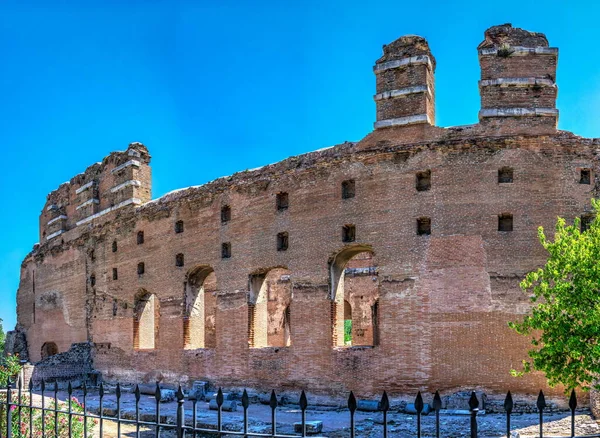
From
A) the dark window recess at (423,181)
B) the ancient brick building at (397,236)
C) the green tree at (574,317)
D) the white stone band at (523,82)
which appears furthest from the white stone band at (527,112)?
the green tree at (574,317)

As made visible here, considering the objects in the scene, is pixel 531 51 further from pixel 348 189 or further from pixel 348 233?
pixel 348 233

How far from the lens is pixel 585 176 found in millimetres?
15875

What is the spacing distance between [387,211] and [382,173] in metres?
1.04

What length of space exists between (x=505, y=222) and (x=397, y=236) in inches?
105

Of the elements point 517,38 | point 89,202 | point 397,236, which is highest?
point 517,38

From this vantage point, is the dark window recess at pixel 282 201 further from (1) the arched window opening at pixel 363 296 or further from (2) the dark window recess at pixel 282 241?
(1) the arched window opening at pixel 363 296

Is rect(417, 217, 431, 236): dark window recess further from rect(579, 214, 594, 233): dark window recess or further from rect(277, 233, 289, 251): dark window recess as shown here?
rect(277, 233, 289, 251): dark window recess

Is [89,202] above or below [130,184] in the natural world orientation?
below

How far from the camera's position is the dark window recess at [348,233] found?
17.5 meters

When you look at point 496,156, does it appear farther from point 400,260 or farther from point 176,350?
point 176,350

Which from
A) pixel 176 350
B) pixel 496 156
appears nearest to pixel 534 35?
pixel 496 156

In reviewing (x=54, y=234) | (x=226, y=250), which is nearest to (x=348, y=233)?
(x=226, y=250)

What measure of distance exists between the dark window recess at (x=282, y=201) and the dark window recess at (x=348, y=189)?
2.01 meters

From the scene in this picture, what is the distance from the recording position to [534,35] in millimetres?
16750
